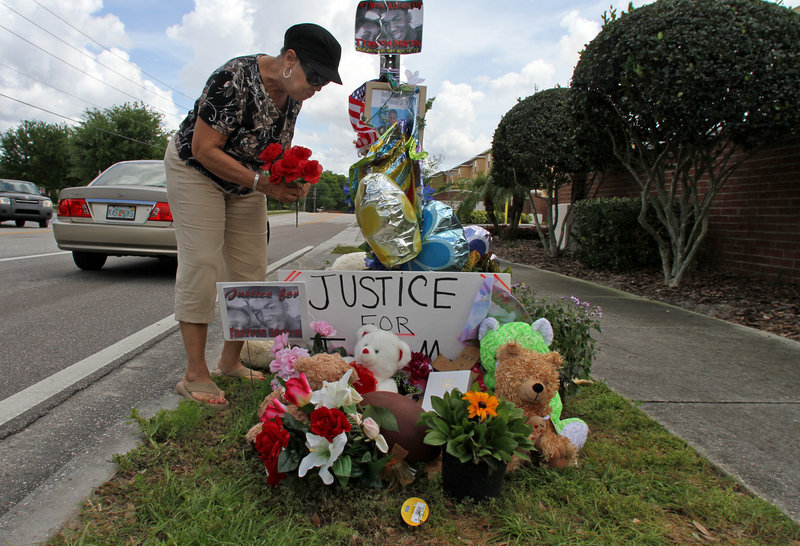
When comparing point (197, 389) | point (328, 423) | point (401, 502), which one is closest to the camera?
point (328, 423)

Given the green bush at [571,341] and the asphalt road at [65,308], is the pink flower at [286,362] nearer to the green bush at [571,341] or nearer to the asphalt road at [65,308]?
the green bush at [571,341]

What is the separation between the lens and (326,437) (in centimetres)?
173

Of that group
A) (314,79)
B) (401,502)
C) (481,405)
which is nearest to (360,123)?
(314,79)

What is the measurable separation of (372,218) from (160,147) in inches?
1819

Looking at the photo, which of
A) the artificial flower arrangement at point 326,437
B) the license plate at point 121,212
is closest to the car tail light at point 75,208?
the license plate at point 121,212

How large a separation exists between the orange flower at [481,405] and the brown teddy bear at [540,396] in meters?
0.32

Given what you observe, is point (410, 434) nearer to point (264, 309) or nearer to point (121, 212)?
point (264, 309)

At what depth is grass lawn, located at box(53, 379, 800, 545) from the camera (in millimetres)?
1634

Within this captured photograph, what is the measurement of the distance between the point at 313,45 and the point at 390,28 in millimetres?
2829

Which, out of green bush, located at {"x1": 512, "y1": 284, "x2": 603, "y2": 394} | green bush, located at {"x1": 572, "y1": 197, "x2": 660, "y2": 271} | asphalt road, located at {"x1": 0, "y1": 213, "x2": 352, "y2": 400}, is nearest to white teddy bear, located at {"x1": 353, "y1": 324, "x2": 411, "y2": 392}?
green bush, located at {"x1": 512, "y1": 284, "x2": 603, "y2": 394}

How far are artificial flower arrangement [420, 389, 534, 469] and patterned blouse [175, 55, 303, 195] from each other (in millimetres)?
1568

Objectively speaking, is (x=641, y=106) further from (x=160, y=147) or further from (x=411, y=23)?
(x=160, y=147)

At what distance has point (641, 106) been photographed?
596 cm

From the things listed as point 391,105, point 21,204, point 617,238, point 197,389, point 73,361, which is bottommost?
point 73,361
